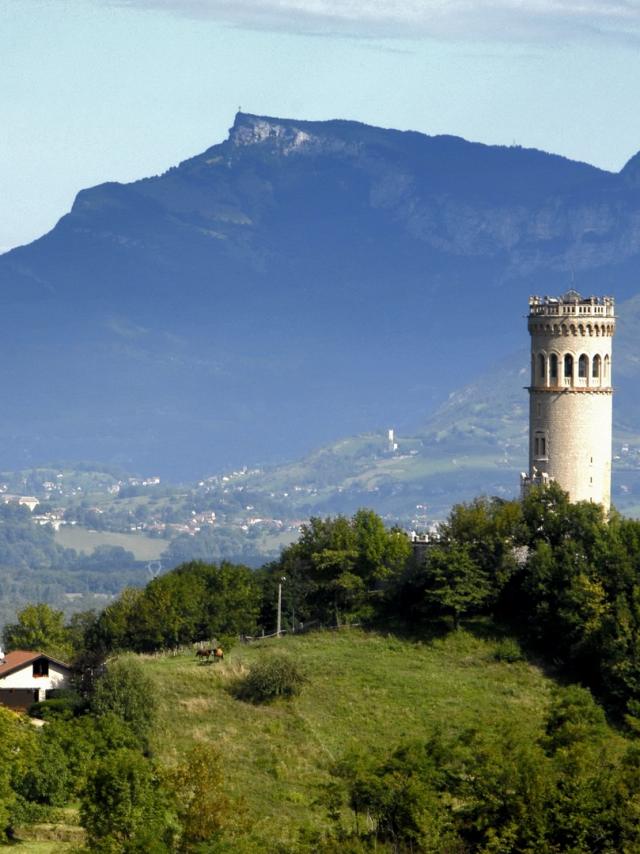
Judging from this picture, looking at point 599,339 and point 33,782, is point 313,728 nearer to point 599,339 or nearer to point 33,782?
point 33,782

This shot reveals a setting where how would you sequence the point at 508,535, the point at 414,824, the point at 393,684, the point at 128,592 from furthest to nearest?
the point at 128,592 < the point at 508,535 < the point at 393,684 < the point at 414,824

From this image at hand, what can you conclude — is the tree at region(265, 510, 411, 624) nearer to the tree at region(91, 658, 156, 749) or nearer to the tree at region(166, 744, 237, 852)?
the tree at region(91, 658, 156, 749)

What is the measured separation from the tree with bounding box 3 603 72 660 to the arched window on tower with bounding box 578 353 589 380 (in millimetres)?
25042

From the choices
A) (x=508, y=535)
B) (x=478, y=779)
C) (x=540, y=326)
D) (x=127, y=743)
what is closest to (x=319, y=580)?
(x=508, y=535)

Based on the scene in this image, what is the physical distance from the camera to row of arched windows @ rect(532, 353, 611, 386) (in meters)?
98.7

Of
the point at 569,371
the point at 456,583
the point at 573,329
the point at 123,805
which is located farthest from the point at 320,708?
the point at 573,329

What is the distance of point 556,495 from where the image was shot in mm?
93312

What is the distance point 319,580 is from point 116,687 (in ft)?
65.2

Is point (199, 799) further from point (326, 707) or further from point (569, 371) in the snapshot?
point (569, 371)

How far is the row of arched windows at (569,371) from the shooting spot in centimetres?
9869

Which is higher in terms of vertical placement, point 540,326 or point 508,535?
point 540,326

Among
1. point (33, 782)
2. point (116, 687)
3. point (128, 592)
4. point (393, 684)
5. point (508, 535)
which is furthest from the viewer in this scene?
point (128, 592)

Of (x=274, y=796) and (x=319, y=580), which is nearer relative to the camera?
(x=274, y=796)

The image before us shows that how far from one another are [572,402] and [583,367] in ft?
6.10
